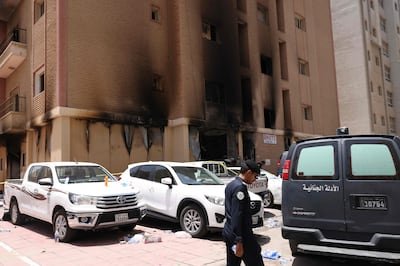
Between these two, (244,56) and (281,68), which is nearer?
(244,56)

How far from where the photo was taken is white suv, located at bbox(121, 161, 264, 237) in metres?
8.38

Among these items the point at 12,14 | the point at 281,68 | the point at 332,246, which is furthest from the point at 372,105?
the point at 332,246

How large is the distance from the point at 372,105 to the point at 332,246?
37.6 m

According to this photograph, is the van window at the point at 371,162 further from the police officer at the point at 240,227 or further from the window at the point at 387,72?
the window at the point at 387,72

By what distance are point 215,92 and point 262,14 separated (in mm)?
8555

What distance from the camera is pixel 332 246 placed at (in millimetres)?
5426

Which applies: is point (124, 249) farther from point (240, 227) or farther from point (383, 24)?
point (383, 24)

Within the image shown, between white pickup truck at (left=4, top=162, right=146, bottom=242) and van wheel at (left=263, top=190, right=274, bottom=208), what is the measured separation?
18.1 feet

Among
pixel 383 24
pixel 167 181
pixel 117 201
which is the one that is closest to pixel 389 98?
pixel 383 24

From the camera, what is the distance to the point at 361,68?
39.1 meters

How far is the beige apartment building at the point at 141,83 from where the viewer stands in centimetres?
1591

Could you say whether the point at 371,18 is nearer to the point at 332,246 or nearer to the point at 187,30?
the point at 187,30

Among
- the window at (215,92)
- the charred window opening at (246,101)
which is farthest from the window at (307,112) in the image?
the window at (215,92)

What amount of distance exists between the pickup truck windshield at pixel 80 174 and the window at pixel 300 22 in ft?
79.0
